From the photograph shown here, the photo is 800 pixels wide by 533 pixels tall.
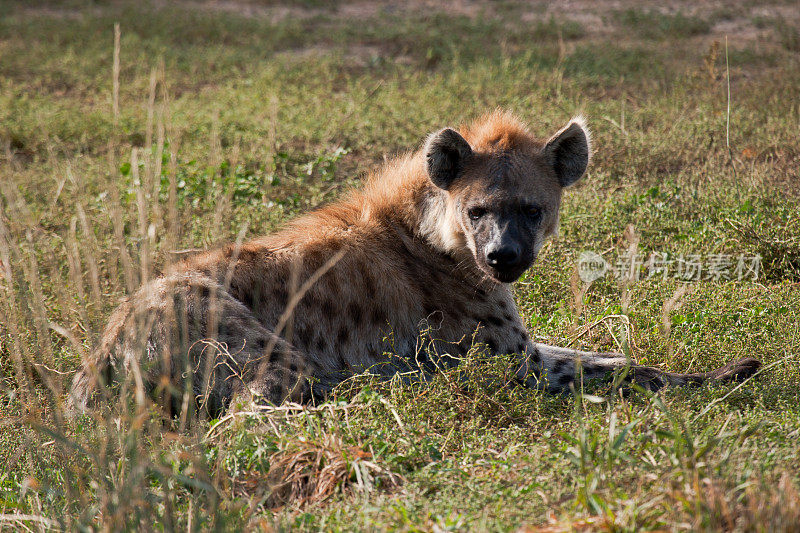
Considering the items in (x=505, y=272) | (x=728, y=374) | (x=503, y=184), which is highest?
(x=503, y=184)

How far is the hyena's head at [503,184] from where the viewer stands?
3.24 meters

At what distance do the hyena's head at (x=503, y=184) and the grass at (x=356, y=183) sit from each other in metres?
0.34

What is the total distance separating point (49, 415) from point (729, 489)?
97.0 inches

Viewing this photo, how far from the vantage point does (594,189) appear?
16.5 ft

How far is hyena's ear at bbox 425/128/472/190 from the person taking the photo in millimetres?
3324

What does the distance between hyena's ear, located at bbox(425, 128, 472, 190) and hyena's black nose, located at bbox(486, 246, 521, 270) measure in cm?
42

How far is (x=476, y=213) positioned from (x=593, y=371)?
884 mm

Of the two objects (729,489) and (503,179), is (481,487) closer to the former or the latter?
(729,489)

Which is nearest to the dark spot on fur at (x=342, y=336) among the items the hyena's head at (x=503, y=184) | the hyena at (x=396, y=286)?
the hyena at (x=396, y=286)

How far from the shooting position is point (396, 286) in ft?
11.0

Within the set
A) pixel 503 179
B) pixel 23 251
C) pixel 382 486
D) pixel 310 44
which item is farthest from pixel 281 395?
pixel 310 44

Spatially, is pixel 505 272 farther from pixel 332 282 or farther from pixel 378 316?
pixel 332 282

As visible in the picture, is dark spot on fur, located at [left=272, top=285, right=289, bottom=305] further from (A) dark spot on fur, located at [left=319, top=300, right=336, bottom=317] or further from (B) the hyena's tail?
(B) the hyena's tail

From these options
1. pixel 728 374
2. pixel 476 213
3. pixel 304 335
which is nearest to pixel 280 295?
pixel 304 335
